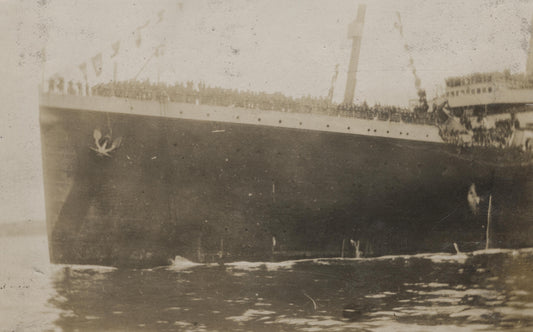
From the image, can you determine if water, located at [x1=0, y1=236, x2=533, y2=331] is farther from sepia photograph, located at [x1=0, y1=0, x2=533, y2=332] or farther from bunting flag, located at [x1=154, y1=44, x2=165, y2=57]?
bunting flag, located at [x1=154, y1=44, x2=165, y2=57]

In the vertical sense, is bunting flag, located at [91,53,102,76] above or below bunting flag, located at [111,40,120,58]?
below

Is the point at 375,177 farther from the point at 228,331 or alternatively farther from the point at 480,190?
the point at 228,331

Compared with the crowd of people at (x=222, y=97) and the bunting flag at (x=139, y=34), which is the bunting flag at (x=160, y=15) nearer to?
the bunting flag at (x=139, y=34)

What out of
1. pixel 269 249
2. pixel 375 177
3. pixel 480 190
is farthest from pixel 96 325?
pixel 480 190

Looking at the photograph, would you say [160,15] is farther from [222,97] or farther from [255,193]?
[255,193]

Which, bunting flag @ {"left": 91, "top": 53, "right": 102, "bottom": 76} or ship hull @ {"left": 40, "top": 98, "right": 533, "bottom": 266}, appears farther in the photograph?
ship hull @ {"left": 40, "top": 98, "right": 533, "bottom": 266}

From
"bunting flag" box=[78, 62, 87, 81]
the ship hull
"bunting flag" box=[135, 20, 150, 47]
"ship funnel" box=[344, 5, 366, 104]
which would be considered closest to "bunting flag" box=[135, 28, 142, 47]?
"bunting flag" box=[135, 20, 150, 47]

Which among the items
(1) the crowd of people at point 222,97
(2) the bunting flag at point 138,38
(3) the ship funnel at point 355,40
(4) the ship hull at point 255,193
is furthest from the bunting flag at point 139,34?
(3) the ship funnel at point 355,40
